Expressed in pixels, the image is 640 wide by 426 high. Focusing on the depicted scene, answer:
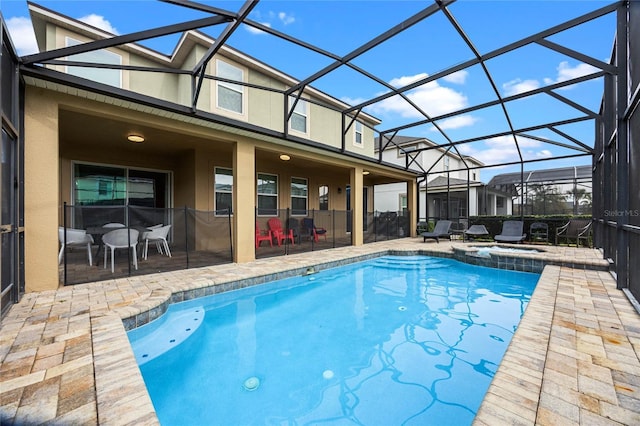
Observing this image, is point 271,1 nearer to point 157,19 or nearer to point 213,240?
point 157,19

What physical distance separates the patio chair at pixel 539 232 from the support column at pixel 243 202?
936cm

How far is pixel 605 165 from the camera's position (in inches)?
206

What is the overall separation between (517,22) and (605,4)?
1017 millimetres

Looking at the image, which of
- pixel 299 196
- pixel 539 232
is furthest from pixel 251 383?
pixel 539 232

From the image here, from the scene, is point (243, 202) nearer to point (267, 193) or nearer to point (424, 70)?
point (267, 193)

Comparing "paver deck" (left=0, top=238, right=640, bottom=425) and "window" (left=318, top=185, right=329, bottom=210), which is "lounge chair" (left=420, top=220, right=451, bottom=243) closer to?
"window" (left=318, top=185, right=329, bottom=210)

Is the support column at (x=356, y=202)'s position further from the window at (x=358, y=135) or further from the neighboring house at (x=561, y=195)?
the neighboring house at (x=561, y=195)

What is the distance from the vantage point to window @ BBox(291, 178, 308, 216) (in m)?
10.5

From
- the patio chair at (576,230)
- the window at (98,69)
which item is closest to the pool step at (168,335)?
the window at (98,69)

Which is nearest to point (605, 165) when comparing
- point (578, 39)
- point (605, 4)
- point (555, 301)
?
point (578, 39)

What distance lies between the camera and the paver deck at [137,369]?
5.11 feet

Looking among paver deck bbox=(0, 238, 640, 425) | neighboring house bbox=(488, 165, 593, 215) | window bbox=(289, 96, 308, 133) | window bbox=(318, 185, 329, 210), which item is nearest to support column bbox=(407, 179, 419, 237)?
neighboring house bbox=(488, 165, 593, 215)

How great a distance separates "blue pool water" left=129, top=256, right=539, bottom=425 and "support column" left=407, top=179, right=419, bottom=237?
6955 mm

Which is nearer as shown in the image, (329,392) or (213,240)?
(329,392)
